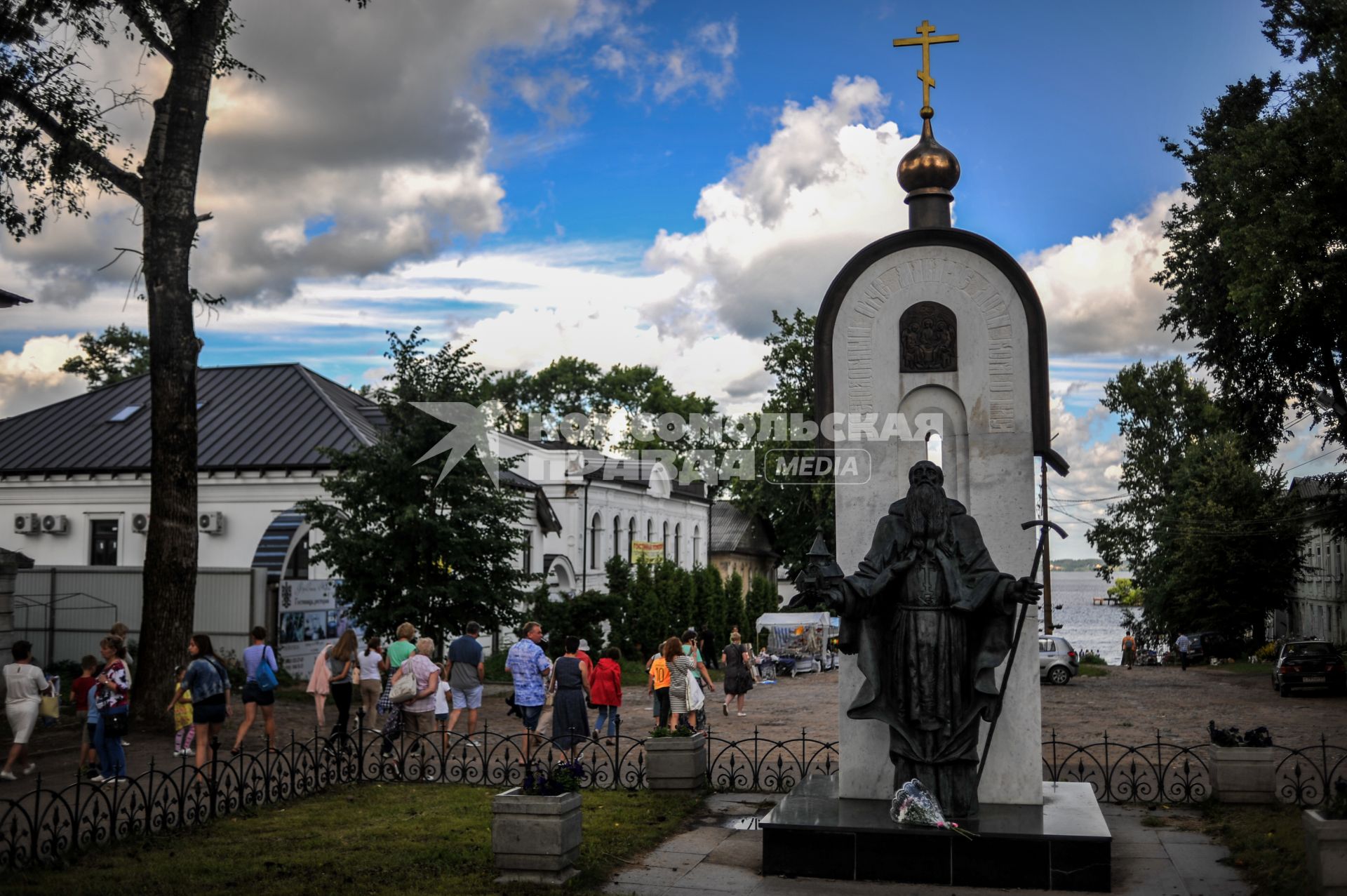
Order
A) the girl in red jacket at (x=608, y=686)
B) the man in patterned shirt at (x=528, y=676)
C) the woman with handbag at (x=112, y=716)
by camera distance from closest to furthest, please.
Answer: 1. the woman with handbag at (x=112, y=716)
2. the man in patterned shirt at (x=528, y=676)
3. the girl in red jacket at (x=608, y=686)

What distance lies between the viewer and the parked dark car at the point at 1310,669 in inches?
1108

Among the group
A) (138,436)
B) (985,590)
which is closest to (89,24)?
(985,590)

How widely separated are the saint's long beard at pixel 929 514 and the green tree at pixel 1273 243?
40.1 feet

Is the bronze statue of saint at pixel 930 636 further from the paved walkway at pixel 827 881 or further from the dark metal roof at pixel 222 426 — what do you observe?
the dark metal roof at pixel 222 426

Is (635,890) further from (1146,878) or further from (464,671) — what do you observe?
(464,671)

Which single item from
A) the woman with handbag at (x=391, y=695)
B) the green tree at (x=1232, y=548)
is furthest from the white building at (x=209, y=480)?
the green tree at (x=1232, y=548)

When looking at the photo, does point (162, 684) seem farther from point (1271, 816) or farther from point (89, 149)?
point (1271, 816)

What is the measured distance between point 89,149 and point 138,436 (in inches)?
677

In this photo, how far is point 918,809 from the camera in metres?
8.33

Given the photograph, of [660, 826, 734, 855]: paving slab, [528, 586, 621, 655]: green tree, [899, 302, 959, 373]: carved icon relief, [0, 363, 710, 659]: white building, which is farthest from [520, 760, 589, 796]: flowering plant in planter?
[528, 586, 621, 655]: green tree

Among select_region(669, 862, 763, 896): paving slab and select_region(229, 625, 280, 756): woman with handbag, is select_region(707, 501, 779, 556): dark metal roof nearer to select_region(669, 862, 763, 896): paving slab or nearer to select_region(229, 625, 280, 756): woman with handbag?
select_region(229, 625, 280, 756): woman with handbag

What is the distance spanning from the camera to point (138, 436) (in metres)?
33.2

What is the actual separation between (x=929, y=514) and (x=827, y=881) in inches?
109

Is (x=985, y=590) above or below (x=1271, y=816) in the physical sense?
above
